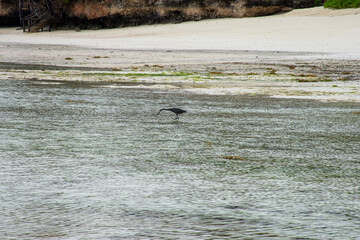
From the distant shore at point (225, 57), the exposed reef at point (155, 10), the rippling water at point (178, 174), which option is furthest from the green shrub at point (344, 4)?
the rippling water at point (178, 174)

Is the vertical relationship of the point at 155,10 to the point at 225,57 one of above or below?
above

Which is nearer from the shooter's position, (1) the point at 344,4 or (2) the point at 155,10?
(1) the point at 344,4

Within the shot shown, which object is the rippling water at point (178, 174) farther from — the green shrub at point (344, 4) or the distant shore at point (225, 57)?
the green shrub at point (344, 4)

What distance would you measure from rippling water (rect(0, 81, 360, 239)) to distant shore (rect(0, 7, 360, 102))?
13.7 feet

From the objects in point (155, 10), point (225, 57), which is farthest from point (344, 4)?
point (225, 57)

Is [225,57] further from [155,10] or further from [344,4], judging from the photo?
[155,10]

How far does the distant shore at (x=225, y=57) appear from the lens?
41.8 feet

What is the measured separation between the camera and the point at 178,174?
3955mm

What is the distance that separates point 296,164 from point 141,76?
1042 cm

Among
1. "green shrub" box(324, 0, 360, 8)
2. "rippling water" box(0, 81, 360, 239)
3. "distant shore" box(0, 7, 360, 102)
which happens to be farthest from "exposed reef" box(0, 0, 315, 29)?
"rippling water" box(0, 81, 360, 239)

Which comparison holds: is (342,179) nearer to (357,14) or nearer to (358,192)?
(358,192)

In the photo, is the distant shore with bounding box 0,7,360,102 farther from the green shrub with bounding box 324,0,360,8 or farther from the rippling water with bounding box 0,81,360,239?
the rippling water with bounding box 0,81,360,239

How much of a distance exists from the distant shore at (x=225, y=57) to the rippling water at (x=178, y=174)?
418 cm

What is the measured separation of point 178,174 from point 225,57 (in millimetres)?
17969
